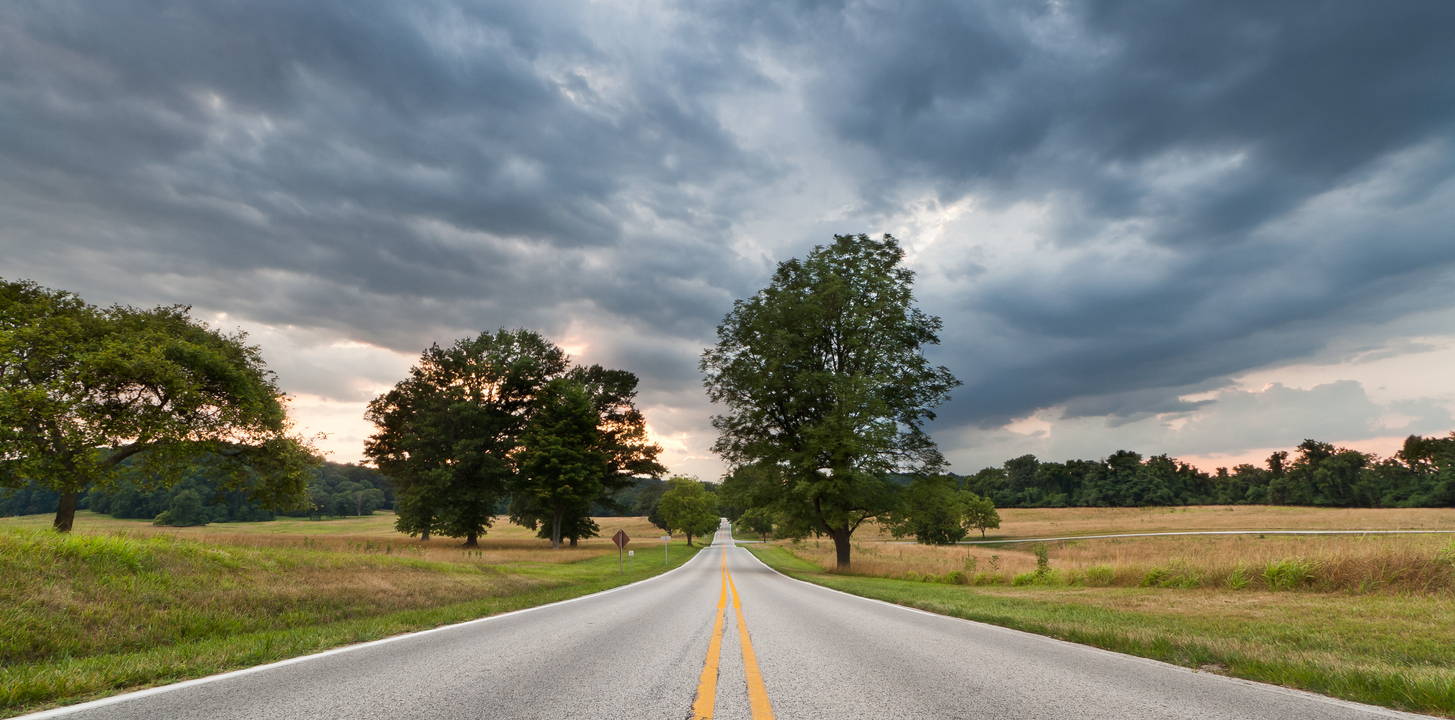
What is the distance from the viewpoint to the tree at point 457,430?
40688mm

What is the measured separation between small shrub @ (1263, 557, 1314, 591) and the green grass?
0.09 m

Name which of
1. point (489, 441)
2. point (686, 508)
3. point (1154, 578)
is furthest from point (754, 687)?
point (686, 508)

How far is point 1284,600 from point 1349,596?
109 cm

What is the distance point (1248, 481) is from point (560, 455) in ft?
452

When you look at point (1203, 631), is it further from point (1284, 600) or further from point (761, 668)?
point (761, 668)

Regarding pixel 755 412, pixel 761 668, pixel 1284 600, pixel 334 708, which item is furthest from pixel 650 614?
pixel 755 412

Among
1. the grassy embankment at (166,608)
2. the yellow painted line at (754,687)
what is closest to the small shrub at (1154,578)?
the yellow painted line at (754,687)

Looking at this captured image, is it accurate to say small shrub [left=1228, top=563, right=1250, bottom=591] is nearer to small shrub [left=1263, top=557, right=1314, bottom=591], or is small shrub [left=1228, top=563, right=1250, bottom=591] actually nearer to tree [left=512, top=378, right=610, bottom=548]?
small shrub [left=1263, top=557, right=1314, bottom=591]

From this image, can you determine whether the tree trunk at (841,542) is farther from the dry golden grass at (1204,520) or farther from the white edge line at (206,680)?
the white edge line at (206,680)

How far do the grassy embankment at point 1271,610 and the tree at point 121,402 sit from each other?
27821mm

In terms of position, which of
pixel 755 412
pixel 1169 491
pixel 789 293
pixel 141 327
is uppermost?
pixel 789 293

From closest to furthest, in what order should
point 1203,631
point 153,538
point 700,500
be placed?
Answer: point 1203,631 → point 153,538 → point 700,500

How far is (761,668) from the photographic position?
5.60 metres

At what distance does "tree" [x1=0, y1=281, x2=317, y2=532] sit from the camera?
19438 millimetres
